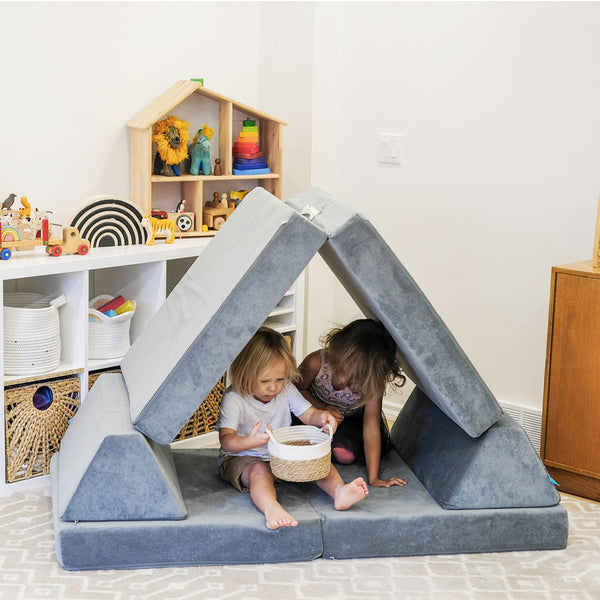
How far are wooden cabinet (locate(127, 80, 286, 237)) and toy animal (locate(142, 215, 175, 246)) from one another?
0.14 metres

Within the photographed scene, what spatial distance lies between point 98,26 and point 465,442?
1818mm

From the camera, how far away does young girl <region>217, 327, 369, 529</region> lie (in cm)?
214

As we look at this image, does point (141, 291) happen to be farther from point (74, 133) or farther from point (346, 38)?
point (346, 38)

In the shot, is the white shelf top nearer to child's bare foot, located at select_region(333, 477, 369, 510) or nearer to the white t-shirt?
the white t-shirt

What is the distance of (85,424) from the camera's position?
7.29ft

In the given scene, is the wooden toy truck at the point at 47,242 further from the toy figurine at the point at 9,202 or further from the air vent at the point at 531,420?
the air vent at the point at 531,420

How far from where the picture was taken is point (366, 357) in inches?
91.0

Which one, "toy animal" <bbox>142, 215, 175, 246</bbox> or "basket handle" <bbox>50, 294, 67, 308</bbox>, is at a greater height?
"toy animal" <bbox>142, 215, 175, 246</bbox>

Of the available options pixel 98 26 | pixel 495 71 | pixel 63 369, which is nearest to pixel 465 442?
pixel 63 369

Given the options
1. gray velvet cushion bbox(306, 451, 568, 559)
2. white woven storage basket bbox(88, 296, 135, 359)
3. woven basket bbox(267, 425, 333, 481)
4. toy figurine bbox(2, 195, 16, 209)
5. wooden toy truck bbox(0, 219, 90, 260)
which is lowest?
gray velvet cushion bbox(306, 451, 568, 559)

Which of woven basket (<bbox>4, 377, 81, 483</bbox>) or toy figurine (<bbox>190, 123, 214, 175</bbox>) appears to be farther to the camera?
toy figurine (<bbox>190, 123, 214, 175</bbox>)

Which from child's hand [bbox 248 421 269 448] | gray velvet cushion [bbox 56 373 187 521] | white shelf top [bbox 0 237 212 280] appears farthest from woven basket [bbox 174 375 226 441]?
gray velvet cushion [bbox 56 373 187 521]

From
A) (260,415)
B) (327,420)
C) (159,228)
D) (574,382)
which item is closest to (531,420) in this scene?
(574,382)

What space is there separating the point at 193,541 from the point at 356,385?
24.7 inches
